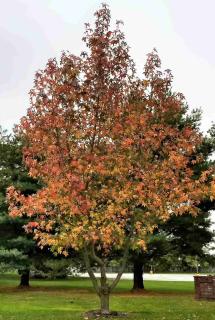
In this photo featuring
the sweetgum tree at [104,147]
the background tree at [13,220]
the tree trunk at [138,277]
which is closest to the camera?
the sweetgum tree at [104,147]

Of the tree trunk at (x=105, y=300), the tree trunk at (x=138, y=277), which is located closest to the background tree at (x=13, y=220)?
the tree trunk at (x=138, y=277)

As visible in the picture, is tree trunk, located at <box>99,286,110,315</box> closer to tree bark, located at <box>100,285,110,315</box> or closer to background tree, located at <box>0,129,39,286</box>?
tree bark, located at <box>100,285,110,315</box>

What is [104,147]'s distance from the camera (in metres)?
17.7

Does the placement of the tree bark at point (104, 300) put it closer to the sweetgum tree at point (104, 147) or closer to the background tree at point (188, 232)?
the sweetgum tree at point (104, 147)

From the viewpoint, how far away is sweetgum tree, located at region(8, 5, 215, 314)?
658 inches

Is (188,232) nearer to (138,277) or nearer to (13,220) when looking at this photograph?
(138,277)

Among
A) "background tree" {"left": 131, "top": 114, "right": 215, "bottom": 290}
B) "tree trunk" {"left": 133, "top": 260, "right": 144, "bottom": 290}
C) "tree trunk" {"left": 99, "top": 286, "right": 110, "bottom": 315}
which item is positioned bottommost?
"tree trunk" {"left": 99, "top": 286, "right": 110, "bottom": 315}

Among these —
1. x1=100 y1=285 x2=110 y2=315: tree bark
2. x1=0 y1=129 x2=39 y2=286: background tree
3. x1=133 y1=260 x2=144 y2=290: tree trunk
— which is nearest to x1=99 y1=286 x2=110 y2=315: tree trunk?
x1=100 y1=285 x2=110 y2=315: tree bark

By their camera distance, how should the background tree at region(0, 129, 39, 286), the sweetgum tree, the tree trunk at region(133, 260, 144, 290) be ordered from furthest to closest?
the tree trunk at region(133, 260, 144, 290)
the background tree at region(0, 129, 39, 286)
the sweetgum tree

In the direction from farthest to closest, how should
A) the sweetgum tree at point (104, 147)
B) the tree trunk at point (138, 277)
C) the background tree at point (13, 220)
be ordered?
the tree trunk at point (138, 277)
the background tree at point (13, 220)
the sweetgum tree at point (104, 147)

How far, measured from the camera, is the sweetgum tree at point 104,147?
16.7 meters

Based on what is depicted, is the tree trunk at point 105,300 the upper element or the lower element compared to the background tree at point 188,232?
lower

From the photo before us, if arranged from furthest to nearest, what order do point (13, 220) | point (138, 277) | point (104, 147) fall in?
point (138, 277)
point (13, 220)
point (104, 147)

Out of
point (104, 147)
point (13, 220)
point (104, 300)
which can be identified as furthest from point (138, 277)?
point (104, 147)
